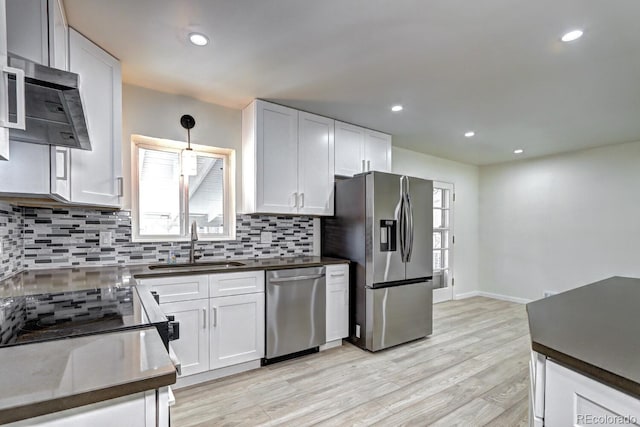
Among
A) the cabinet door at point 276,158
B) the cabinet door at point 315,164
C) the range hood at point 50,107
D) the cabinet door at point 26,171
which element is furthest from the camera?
the cabinet door at point 315,164

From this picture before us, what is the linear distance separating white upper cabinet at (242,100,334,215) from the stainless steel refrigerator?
0.31 meters

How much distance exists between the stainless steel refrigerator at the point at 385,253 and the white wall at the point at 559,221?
2555 mm

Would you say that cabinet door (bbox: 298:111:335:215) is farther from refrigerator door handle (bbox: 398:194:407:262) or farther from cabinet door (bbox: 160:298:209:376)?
cabinet door (bbox: 160:298:209:376)

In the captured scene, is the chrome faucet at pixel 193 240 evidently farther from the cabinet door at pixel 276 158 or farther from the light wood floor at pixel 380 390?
the light wood floor at pixel 380 390

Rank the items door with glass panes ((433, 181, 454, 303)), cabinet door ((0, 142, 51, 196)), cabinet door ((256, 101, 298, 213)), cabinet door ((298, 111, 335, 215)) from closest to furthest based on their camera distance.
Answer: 1. cabinet door ((0, 142, 51, 196))
2. cabinet door ((256, 101, 298, 213))
3. cabinet door ((298, 111, 335, 215))
4. door with glass panes ((433, 181, 454, 303))

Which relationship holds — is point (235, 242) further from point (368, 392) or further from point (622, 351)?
point (622, 351)

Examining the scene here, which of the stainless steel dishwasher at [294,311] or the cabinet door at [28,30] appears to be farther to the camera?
the stainless steel dishwasher at [294,311]

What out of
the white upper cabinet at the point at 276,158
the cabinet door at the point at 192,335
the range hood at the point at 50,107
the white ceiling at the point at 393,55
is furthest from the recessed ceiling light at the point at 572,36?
the cabinet door at the point at 192,335

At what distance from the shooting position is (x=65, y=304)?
4.07 ft

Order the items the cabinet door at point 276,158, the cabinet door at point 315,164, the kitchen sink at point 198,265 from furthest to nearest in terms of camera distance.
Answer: the cabinet door at point 315,164 → the cabinet door at point 276,158 → the kitchen sink at point 198,265

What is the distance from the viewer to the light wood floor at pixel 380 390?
6.35ft

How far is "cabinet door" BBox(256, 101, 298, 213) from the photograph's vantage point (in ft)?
9.40

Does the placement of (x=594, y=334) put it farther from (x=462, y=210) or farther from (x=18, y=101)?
(x=462, y=210)

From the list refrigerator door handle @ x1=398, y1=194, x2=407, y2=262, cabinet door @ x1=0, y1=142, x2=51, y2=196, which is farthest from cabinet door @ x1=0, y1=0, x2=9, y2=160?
refrigerator door handle @ x1=398, y1=194, x2=407, y2=262
